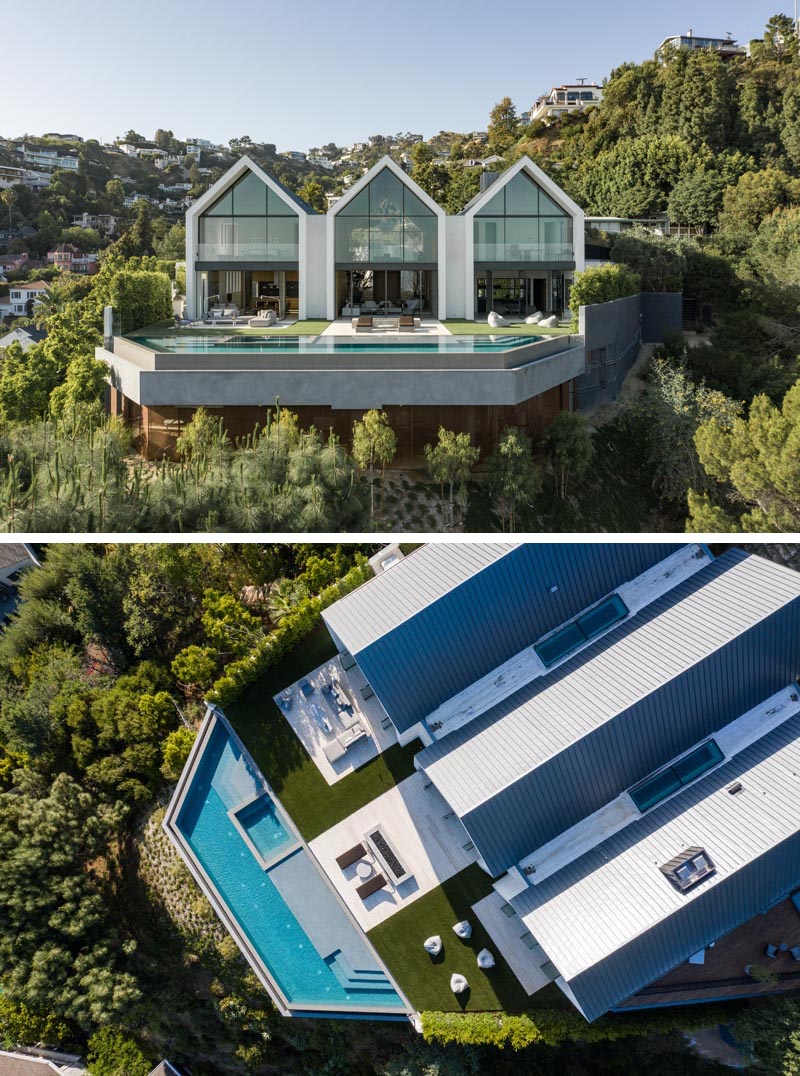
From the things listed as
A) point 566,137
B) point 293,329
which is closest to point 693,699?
point 293,329

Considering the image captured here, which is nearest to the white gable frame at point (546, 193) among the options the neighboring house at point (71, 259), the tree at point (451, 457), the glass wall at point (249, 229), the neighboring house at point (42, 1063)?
the glass wall at point (249, 229)

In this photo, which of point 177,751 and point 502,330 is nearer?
point 177,751

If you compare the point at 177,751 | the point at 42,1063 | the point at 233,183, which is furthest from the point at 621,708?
the point at 233,183

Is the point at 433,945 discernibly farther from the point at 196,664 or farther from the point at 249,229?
the point at 249,229

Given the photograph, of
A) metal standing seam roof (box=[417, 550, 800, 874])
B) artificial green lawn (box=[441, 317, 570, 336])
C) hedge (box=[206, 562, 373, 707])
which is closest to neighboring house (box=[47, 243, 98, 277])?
artificial green lawn (box=[441, 317, 570, 336])

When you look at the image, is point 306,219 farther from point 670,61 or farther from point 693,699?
point 670,61

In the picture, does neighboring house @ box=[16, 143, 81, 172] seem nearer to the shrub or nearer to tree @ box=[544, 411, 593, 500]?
the shrub
